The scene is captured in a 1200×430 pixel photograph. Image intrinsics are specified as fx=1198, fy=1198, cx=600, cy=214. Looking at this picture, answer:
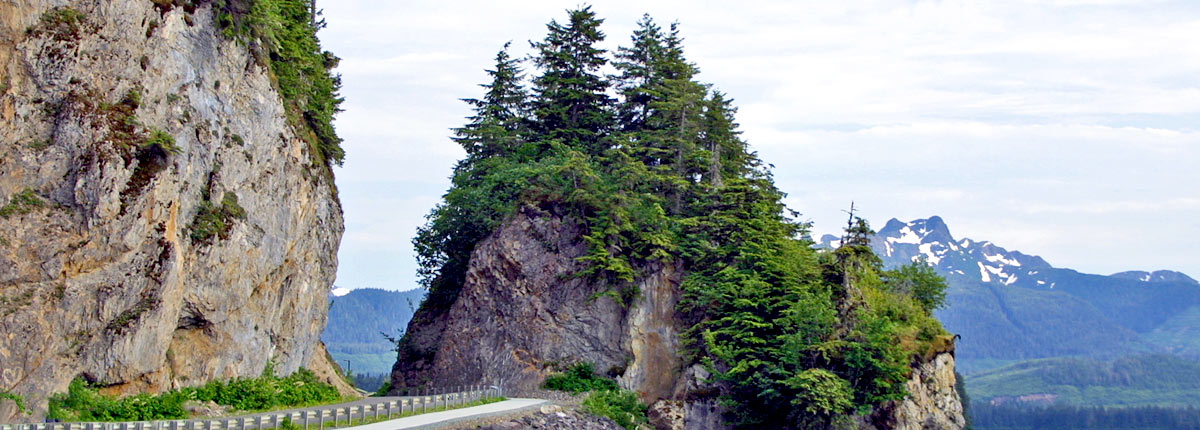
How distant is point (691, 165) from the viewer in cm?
6919

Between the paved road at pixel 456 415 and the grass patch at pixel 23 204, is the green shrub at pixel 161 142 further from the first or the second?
the paved road at pixel 456 415

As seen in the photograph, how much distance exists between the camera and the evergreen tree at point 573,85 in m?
72.7

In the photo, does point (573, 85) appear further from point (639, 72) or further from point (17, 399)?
point (17, 399)

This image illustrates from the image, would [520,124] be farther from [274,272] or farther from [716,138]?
[274,272]

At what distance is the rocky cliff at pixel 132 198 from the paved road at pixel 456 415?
302 inches

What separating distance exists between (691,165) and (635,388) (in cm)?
1437

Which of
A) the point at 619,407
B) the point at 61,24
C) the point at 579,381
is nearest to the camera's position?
the point at 61,24

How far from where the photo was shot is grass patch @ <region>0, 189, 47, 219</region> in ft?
119

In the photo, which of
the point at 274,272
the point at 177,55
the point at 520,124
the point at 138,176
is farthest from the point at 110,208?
the point at 520,124

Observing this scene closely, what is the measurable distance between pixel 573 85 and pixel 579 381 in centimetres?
2113

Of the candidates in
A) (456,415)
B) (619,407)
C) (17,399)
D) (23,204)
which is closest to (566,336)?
(619,407)

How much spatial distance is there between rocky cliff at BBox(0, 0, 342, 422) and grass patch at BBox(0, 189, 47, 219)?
1.7 inches

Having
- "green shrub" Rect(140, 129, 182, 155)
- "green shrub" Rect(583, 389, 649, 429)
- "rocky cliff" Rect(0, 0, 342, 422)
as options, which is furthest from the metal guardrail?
"green shrub" Rect(140, 129, 182, 155)

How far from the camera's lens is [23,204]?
3675cm
